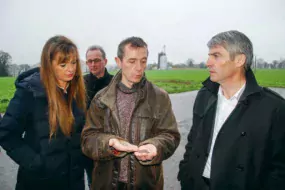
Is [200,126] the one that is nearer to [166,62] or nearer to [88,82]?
[88,82]

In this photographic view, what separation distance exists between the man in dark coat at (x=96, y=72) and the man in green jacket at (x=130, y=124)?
157 centimetres

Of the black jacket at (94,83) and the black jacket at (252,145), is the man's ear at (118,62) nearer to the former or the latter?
the black jacket at (252,145)

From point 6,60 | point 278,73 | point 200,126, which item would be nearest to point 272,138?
point 200,126

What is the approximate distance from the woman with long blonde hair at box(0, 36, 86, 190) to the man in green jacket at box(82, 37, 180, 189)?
0.22 meters

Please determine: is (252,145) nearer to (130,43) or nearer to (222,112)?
(222,112)

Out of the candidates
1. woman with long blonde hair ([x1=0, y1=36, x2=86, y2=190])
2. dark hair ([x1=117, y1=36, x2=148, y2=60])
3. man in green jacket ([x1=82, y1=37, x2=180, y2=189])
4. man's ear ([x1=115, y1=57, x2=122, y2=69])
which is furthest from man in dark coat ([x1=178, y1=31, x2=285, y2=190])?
woman with long blonde hair ([x1=0, y1=36, x2=86, y2=190])

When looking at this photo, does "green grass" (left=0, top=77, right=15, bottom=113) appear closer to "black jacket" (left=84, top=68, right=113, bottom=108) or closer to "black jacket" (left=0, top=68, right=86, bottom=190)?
"black jacket" (left=84, top=68, right=113, bottom=108)

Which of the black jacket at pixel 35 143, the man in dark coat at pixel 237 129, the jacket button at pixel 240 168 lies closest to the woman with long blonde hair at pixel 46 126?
the black jacket at pixel 35 143

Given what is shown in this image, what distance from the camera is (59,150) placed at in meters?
1.93

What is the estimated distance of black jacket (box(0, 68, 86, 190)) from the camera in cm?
180

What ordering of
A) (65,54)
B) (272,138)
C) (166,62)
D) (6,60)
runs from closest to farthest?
(272,138), (65,54), (6,60), (166,62)

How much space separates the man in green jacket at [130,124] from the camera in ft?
6.11

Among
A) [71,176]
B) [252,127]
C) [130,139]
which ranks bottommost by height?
[71,176]

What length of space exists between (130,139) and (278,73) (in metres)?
10.9
